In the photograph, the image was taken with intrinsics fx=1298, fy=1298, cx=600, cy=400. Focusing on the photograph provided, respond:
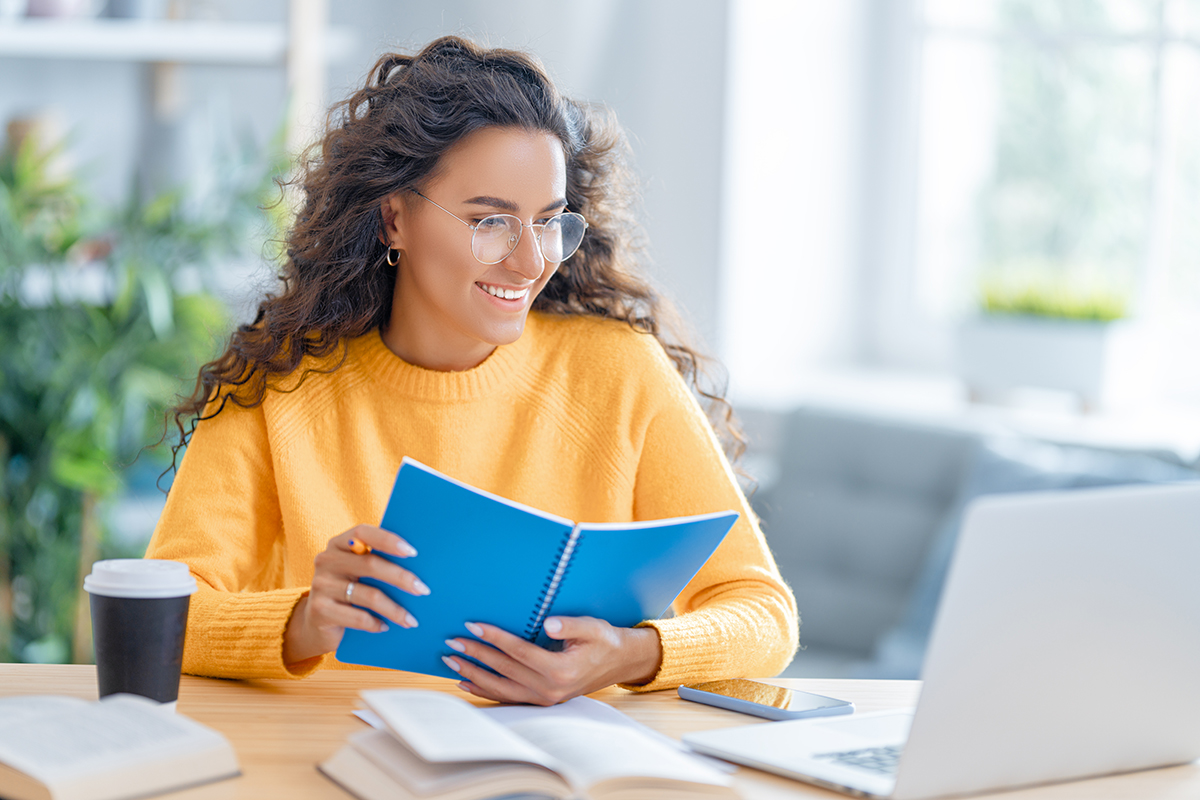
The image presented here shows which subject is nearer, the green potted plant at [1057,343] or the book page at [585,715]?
the book page at [585,715]

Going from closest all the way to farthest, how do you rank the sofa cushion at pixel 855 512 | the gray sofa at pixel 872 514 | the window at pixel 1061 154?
the gray sofa at pixel 872 514 < the sofa cushion at pixel 855 512 < the window at pixel 1061 154

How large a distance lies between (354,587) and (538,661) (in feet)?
0.56

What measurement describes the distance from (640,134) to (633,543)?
221cm

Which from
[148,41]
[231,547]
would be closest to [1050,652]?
[231,547]

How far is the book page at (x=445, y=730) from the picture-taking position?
0.87m

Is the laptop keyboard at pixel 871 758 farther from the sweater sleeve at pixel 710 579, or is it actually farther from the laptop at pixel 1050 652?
the sweater sleeve at pixel 710 579

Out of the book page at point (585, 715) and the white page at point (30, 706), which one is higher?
the white page at point (30, 706)

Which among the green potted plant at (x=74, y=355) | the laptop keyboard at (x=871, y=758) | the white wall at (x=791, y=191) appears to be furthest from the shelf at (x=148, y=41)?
the laptop keyboard at (x=871, y=758)

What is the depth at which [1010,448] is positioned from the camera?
2.41 meters

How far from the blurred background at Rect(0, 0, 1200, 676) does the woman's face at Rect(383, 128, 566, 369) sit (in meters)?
1.09

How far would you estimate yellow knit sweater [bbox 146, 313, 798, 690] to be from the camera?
1.45 m

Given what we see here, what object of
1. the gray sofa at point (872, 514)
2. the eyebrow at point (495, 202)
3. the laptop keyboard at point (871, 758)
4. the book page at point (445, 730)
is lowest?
the gray sofa at point (872, 514)

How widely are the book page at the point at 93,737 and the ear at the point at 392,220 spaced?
2.35 ft

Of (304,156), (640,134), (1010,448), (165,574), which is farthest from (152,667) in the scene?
(640,134)
